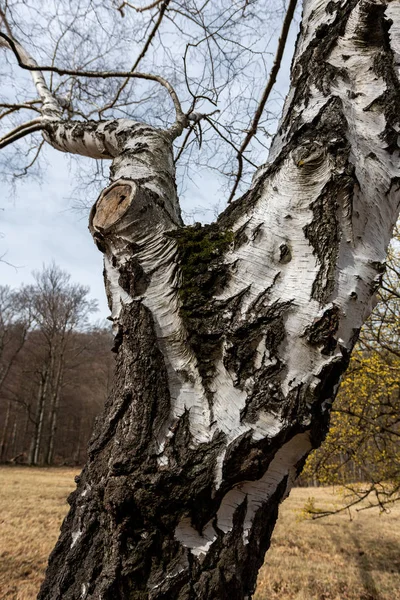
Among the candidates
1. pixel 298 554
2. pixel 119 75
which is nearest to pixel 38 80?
pixel 119 75

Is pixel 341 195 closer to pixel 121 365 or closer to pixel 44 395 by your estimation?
pixel 121 365

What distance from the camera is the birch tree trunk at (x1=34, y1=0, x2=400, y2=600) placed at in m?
0.84

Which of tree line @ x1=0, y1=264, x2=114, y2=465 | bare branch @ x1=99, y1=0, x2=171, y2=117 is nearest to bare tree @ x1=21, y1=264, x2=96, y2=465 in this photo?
tree line @ x1=0, y1=264, x2=114, y2=465

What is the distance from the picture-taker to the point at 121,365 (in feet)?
3.51

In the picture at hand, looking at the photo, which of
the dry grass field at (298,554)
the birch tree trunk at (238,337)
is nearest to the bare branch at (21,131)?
the birch tree trunk at (238,337)

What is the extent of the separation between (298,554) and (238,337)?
7.17m

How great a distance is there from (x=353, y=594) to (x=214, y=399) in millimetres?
5635

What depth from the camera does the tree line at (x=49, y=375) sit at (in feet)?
67.2

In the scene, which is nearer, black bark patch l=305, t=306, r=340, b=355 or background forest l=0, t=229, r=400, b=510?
black bark patch l=305, t=306, r=340, b=355

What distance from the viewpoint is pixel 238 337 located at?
925 mm

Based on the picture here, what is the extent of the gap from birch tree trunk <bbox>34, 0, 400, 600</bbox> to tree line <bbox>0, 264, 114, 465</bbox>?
2057cm

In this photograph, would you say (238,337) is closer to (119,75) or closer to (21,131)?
(21,131)

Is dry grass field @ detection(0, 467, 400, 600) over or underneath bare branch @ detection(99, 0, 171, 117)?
underneath

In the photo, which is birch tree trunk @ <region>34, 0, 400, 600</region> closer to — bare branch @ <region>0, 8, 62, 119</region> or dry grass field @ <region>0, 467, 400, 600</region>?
bare branch @ <region>0, 8, 62, 119</region>
